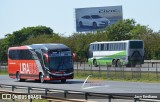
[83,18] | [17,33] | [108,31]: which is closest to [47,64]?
[108,31]

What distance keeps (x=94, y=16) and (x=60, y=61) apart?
89.4m

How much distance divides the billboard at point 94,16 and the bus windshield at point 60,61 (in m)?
85.8

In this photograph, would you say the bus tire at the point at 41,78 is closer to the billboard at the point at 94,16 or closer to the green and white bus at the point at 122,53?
the green and white bus at the point at 122,53

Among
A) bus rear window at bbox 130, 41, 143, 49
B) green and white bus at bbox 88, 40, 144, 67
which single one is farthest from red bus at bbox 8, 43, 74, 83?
bus rear window at bbox 130, 41, 143, 49

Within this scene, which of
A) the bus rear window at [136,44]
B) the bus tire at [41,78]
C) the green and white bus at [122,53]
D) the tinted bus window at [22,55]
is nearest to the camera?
the bus tire at [41,78]

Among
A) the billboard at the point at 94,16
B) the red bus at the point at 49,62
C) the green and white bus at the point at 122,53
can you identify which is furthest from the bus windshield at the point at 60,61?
the billboard at the point at 94,16

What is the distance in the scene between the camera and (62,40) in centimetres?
10400

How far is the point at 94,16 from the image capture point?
130500 millimetres

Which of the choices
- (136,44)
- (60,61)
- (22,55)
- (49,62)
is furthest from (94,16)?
(49,62)

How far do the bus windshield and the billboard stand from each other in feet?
281

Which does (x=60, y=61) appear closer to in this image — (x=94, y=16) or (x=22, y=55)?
(x=22, y=55)

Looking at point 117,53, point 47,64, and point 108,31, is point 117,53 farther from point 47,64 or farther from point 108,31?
point 108,31

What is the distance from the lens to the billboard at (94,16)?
422 ft

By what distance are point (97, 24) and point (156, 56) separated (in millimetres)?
46443
